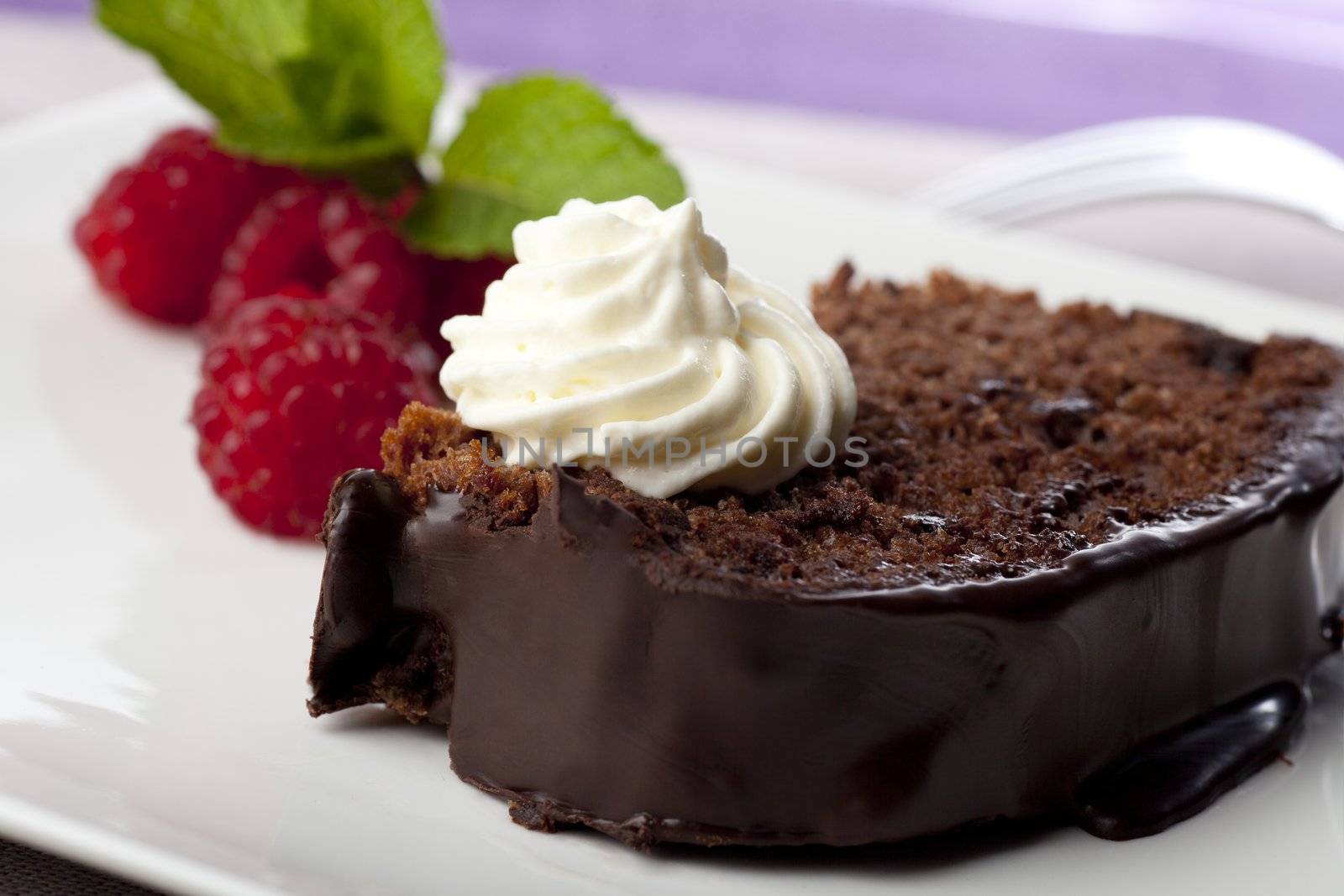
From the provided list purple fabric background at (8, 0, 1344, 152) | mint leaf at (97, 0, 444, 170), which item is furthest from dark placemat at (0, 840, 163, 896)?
purple fabric background at (8, 0, 1344, 152)

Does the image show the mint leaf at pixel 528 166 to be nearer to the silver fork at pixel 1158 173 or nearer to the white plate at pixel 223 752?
the white plate at pixel 223 752

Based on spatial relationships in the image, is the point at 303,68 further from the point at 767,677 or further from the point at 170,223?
the point at 767,677

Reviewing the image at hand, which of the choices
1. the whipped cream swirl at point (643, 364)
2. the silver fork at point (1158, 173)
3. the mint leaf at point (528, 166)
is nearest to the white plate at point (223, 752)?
the whipped cream swirl at point (643, 364)

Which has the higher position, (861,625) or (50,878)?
(861,625)

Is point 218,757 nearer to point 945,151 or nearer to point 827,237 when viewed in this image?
point 827,237

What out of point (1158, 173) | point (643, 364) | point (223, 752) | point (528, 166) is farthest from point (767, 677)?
point (1158, 173)

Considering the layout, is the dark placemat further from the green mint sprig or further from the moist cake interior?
the green mint sprig
